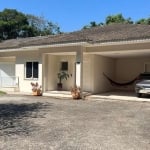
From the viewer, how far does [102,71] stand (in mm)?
19500

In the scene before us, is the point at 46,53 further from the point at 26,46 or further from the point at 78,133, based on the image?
the point at 78,133

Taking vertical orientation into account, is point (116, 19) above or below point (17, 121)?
above

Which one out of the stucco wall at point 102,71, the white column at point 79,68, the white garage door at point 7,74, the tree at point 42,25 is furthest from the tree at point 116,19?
the white column at point 79,68

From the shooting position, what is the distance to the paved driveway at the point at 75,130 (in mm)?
5980

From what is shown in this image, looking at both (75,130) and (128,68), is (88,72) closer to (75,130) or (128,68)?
(128,68)

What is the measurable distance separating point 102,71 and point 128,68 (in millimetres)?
3320

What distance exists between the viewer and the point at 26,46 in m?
17.5

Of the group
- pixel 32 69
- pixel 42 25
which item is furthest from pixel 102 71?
pixel 42 25

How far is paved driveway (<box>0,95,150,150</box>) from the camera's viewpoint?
5.98m

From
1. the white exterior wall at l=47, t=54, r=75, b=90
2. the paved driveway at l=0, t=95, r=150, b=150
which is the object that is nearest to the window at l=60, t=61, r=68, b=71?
the white exterior wall at l=47, t=54, r=75, b=90

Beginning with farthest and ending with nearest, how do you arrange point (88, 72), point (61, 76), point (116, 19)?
point (116, 19) < point (61, 76) < point (88, 72)

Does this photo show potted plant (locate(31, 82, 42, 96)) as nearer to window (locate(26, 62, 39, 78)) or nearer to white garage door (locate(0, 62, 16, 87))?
window (locate(26, 62, 39, 78))

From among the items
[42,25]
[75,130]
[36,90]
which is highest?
[42,25]

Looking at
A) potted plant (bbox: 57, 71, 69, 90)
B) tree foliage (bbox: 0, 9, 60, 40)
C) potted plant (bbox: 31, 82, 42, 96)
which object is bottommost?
potted plant (bbox: 31, 82, 42, 96)
